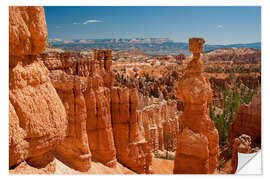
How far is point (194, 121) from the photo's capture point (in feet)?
24.5

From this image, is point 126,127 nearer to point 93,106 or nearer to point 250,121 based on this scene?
point 93,106

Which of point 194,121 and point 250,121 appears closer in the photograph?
point 194,121

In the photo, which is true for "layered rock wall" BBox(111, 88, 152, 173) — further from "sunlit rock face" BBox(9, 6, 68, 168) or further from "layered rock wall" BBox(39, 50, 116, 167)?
"sunlit rock face" BBox(9, 6, 68, 168)

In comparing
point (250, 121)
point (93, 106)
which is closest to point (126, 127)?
point (93, 106)

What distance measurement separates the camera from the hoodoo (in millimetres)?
7188

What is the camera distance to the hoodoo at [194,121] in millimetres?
7188

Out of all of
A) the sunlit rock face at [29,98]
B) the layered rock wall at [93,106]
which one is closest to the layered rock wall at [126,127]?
the layered rock wall at [93,106]

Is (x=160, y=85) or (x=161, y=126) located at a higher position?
(x=160, y=85)

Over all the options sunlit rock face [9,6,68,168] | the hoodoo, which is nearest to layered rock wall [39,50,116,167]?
the hoodoo

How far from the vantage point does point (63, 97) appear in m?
7.63
